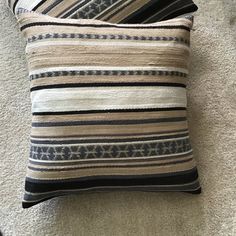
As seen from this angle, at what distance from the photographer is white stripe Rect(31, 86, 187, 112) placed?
86cm

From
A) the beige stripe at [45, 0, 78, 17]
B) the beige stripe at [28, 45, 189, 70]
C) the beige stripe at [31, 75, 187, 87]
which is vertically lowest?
the beige stripe at [31, 75, 187, 87]

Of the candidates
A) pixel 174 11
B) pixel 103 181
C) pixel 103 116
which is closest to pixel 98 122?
pixel 103 116

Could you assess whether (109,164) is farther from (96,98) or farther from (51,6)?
(51,6)

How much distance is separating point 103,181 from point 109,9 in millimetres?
420

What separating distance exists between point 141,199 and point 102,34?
1.37 ft

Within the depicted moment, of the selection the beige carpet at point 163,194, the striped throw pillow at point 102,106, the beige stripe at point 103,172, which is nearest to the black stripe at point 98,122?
the striped throw pillow at point 102,106

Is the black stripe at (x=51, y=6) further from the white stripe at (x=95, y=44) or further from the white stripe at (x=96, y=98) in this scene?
the white stripe at (x=96, y=98)

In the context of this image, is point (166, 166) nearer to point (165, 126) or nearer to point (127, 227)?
point (165, 126)

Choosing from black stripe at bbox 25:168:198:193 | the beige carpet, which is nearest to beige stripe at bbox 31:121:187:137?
black stripe at bbox 25:168:198:193

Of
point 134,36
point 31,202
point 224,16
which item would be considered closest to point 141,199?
point 31,202

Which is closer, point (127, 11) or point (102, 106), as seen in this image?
point (102, 106)

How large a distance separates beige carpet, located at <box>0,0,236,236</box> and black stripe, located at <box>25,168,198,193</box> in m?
0.11

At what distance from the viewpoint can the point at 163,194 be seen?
1.01 meters

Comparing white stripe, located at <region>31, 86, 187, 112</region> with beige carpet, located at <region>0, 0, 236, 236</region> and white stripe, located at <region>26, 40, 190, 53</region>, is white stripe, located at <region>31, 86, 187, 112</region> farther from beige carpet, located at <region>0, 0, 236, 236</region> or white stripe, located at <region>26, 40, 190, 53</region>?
beige carpet, located at <region>0, 0, 236, 236</region>
